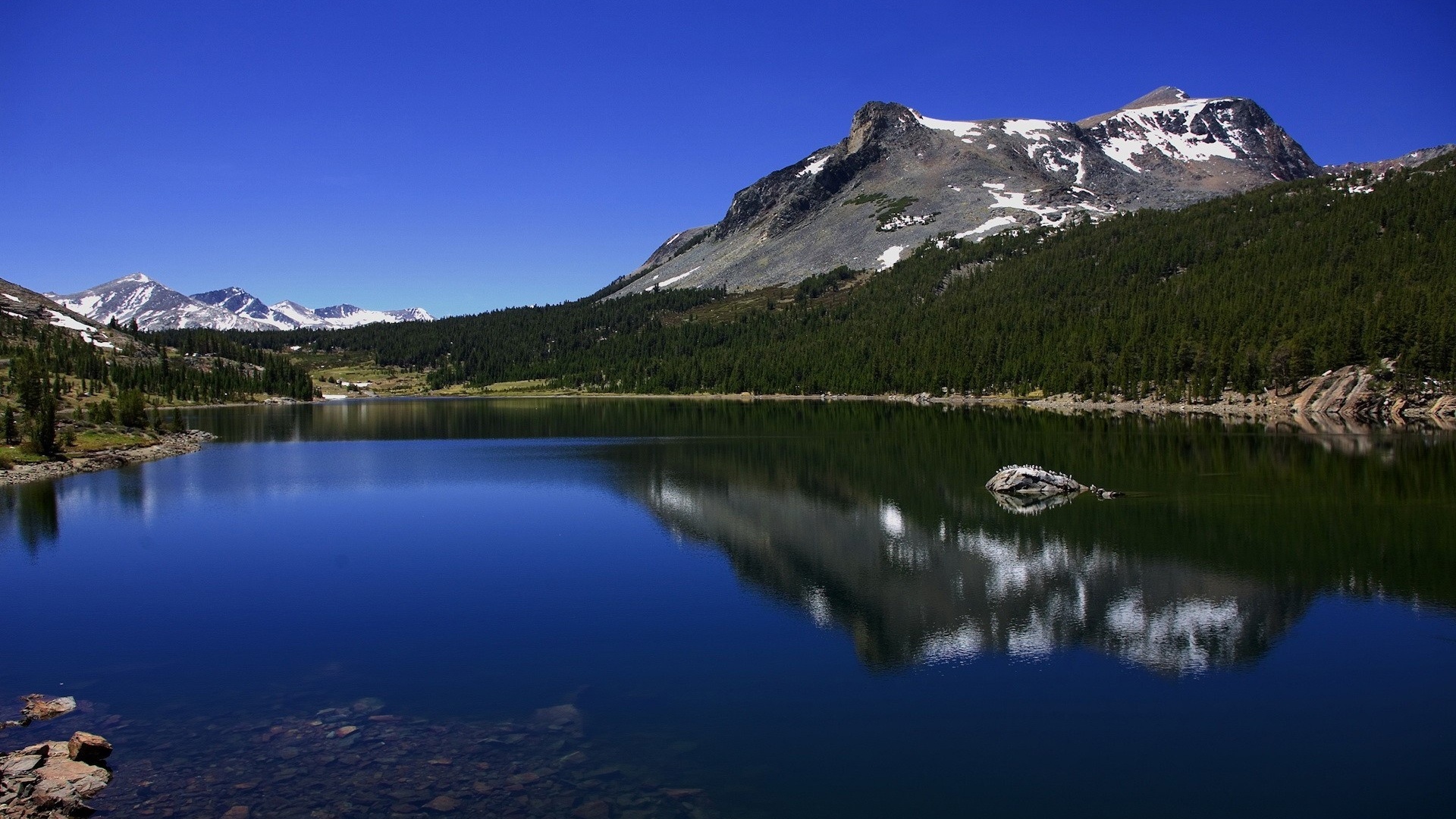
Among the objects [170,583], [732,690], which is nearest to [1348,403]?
[732,690]

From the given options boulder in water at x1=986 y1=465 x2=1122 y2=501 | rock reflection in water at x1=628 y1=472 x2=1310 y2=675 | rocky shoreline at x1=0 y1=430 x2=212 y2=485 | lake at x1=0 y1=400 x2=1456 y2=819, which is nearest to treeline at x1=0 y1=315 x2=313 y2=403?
rocky shoreline at x1=0 y1=430 x2=212 y2=485

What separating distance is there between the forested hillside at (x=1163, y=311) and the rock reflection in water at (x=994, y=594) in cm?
7553

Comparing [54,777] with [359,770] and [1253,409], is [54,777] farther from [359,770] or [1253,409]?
[1253,409]

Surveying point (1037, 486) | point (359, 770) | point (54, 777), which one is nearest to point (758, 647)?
point (359, 770)

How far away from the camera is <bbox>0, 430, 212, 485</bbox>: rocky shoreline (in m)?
53.0

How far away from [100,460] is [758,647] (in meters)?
59.6

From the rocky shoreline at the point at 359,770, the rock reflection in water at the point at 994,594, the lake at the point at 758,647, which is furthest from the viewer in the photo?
the rock reflection in water at the point at 994,594

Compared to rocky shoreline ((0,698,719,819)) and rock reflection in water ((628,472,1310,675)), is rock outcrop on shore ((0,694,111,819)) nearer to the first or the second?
rocky shoreline ((0,698,719,819))

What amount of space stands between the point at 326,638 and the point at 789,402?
407 ft

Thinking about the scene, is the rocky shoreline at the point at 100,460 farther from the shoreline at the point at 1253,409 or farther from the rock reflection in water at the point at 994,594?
the shoreline at the point at 1253,409

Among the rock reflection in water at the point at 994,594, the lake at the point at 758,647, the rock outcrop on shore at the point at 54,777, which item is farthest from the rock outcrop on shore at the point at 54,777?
the rock reflection in water at the point at 994,594

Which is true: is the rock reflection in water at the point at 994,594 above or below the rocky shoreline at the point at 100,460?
below

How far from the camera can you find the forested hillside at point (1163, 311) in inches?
3720

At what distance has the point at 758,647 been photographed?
68.2 ft
